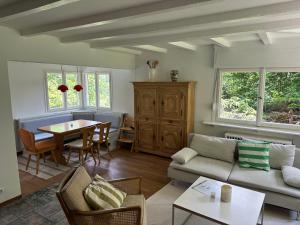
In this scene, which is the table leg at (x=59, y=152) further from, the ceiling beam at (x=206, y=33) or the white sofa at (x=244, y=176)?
the white sofa at (x=244, y=176)

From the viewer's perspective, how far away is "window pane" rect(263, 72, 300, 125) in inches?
147

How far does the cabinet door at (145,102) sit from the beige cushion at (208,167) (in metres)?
1.63

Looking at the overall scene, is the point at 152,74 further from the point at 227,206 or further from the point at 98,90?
the point at 227,206

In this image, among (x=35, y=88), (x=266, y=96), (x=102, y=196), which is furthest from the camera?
(x=35, y=88)

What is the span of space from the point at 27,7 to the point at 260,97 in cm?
383

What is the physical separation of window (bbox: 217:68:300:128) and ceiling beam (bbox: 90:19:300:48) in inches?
58.0

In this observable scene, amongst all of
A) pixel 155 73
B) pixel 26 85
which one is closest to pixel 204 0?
pixel 155 73

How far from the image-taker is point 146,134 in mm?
5004

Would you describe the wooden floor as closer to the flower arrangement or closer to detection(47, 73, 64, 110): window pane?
the flower arrangement

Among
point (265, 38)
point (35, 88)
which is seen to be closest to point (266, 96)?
point (265, 38)

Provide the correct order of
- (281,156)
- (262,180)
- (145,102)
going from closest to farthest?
(262,180) → (281,156) → (145,102)

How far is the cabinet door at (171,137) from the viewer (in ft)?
15.0

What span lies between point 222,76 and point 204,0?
116 inches

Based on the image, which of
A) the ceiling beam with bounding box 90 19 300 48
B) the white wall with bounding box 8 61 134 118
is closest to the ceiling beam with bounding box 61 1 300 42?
the ceiling beam with bounding box 90 19 300 48
